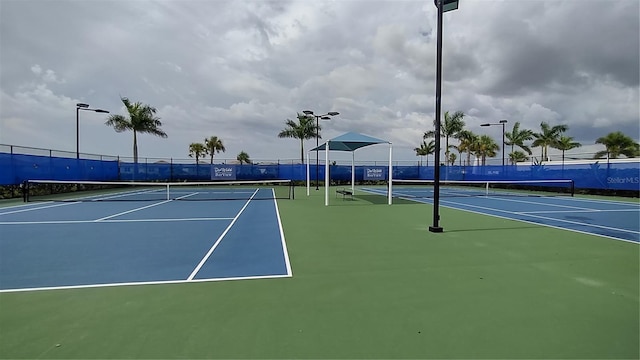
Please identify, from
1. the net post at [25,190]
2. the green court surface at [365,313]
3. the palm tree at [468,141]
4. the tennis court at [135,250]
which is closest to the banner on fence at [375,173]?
the palm tree at [468,141]

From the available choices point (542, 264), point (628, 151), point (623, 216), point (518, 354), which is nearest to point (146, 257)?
point (518, 354)

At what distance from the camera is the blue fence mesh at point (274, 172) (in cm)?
1923

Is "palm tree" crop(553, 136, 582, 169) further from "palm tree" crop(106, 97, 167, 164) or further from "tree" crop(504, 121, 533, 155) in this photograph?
"palm tree" crop(106, 97, 167, 164)

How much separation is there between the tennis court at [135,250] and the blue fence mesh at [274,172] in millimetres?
10952

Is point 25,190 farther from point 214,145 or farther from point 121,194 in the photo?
point 214,145

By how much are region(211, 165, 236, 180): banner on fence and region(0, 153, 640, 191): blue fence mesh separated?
359 millimetres

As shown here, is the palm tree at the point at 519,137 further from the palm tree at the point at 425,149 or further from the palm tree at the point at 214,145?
the palm tree at the point at 214,145

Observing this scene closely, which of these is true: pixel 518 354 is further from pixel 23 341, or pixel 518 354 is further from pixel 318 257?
pixel 23 341

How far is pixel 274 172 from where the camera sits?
34406mm

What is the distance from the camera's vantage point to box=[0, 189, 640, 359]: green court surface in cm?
288

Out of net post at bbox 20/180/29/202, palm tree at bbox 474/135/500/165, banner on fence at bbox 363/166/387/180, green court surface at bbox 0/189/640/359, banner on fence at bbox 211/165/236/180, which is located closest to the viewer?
green court surface at bbox 0/189/640/359

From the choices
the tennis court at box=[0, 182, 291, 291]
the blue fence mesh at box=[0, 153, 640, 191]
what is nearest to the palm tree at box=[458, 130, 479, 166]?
the blue fence mesh at box=[0, 153, 640, 191]

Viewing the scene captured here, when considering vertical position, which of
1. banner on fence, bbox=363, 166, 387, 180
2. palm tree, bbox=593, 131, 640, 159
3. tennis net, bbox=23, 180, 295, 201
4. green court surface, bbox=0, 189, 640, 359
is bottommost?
green court surface, bbox=0, 189, 640, 359

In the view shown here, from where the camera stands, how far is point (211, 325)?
3281 millimetres
